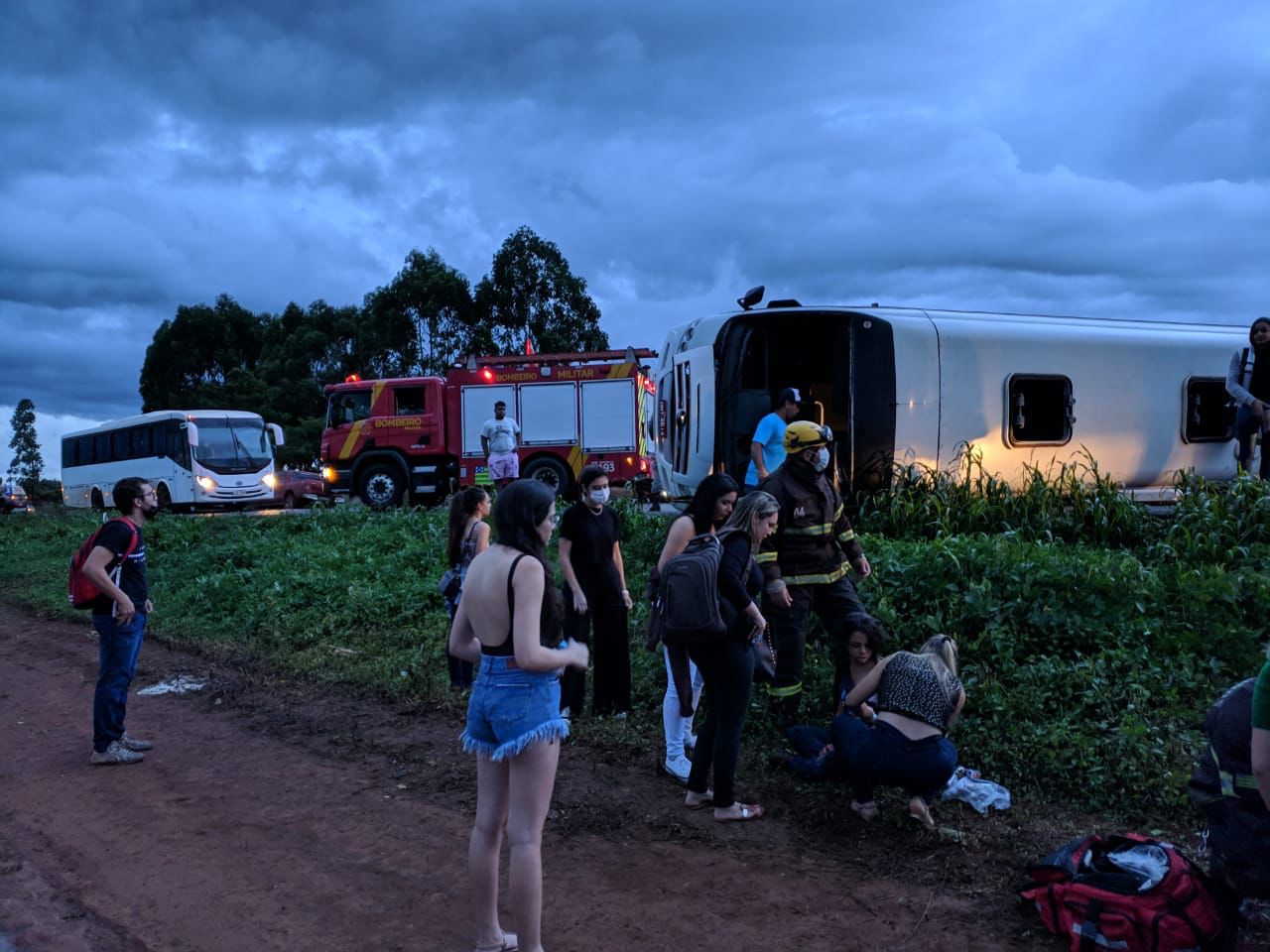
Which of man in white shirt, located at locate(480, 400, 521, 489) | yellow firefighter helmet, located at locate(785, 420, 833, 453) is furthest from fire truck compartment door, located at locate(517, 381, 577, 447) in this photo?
yellow firefighter helmet, located at locate(785, 420, 833, 453)

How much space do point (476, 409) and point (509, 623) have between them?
1763cm

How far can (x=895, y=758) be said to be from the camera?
450 cm

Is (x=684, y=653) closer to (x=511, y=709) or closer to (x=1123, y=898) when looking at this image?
(x=511, y=709)

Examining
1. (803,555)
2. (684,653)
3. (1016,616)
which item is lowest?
(1016,616)

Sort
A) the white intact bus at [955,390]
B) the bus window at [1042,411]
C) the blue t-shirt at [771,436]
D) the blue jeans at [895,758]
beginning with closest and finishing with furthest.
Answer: the blue jeans at [895,758] < the blue t-shirt at [771,436] < the white intact bus at [955,390] < the bus window at [1042,411]

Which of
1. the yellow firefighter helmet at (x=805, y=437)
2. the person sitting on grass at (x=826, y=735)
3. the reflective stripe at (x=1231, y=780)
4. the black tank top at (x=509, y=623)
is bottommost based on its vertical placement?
the person sitting on grass at (x=826, y=735)

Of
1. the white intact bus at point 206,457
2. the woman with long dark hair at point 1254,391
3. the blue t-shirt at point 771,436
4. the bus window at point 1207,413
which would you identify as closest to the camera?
the blue t-shirt at point 771,436

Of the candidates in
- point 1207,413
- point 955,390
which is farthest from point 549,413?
point 1207,413

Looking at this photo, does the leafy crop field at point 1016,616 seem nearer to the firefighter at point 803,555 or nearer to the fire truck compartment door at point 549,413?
the firefighter at point 803,555

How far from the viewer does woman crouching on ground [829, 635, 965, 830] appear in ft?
14.7

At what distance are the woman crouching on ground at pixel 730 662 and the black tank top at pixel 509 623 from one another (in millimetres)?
1514

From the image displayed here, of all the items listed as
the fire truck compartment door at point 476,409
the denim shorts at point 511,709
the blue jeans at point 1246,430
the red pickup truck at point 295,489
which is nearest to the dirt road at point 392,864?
the denim shorts at point 511,709

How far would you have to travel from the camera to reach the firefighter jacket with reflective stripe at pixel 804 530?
18.8 ft

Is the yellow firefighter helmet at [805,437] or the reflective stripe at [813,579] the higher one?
the yellow firefighter helmet at [805,437]
